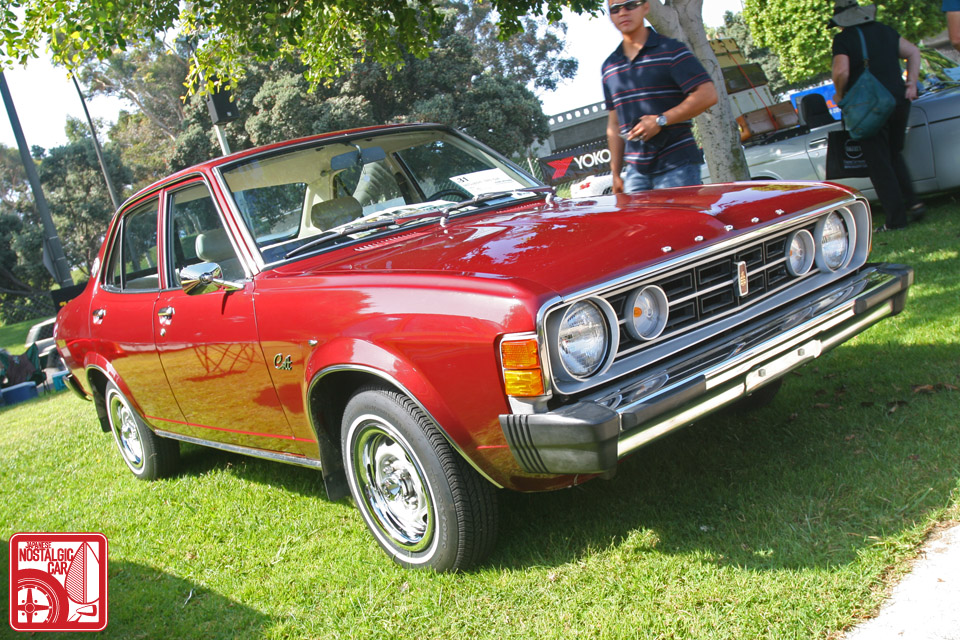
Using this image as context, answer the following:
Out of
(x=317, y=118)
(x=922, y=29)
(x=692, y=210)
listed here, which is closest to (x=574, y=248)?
(x=692, y=210)

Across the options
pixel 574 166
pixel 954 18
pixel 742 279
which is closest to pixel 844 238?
pixel 742 279

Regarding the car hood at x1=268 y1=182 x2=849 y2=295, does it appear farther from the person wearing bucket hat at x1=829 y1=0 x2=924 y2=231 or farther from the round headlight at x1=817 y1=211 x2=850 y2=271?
the person wearing bucket hat at x1=829 y1=0 x2=924 y2=231

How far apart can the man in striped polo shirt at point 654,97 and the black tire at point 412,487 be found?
2359mm

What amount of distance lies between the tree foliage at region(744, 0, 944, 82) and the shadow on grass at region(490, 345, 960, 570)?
25055mm

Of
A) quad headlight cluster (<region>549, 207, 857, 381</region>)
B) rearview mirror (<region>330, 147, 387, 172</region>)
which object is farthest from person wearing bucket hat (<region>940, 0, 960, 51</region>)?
quad headlight cluster (<region>549, 207, 857, 381</region>)

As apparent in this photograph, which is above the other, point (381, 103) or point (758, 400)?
point (381, 103)

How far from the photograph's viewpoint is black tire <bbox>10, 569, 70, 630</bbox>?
340 cm

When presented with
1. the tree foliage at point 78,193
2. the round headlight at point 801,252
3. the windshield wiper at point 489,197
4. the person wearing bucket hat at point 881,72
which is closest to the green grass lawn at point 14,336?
the tree foliage at point 78,193

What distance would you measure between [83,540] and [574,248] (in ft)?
8.81

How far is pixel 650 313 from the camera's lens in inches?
110

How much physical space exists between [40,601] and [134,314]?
62.1 inches

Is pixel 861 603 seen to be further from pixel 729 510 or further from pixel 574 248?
pixel 574 248

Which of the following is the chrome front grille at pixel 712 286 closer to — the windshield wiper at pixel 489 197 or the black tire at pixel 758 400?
Answer: the black tire at pixel 758 400

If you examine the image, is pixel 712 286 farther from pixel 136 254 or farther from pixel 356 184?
pixel 136 254
